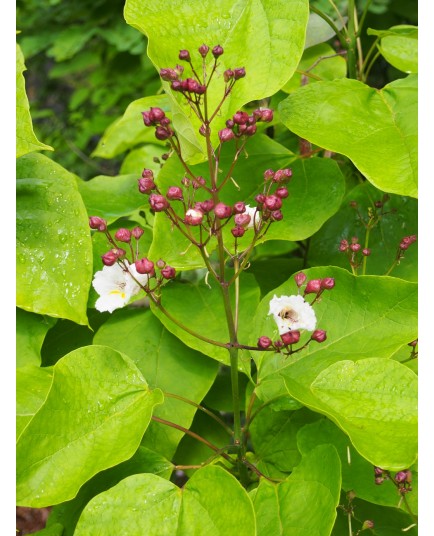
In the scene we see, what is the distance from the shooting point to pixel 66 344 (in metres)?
1.11

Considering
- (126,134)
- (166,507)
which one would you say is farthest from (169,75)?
(126,134)

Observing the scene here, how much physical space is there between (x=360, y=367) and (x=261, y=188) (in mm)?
358

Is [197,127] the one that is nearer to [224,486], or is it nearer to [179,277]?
[179,277]

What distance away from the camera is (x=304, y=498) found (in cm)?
80

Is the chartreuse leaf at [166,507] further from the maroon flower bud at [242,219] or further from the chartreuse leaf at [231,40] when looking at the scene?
the chartreuse leaf at [231,40]

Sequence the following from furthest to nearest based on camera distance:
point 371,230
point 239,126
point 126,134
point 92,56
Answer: point 92,56 < point 126,134 < point 371,230 < point 239,126

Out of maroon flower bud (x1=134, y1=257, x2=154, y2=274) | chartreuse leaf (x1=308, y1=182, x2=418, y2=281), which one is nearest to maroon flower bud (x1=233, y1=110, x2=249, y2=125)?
maroon flower bud (x1=134, y1=257, x2=154, y2=274)

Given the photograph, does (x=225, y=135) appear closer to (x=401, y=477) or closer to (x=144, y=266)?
(x=144, y=266)

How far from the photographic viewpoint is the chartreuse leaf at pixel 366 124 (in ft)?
2.85

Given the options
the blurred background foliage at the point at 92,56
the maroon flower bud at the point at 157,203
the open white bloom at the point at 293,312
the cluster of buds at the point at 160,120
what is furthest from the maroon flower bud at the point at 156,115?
the blurred background foliage at the point at 92,56

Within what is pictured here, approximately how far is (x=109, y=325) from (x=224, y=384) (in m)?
0.23

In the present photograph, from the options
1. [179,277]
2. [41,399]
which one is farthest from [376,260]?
[41,399]

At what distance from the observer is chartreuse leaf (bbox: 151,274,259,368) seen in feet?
3.09

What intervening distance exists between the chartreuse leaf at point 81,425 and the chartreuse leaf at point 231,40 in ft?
0.96
